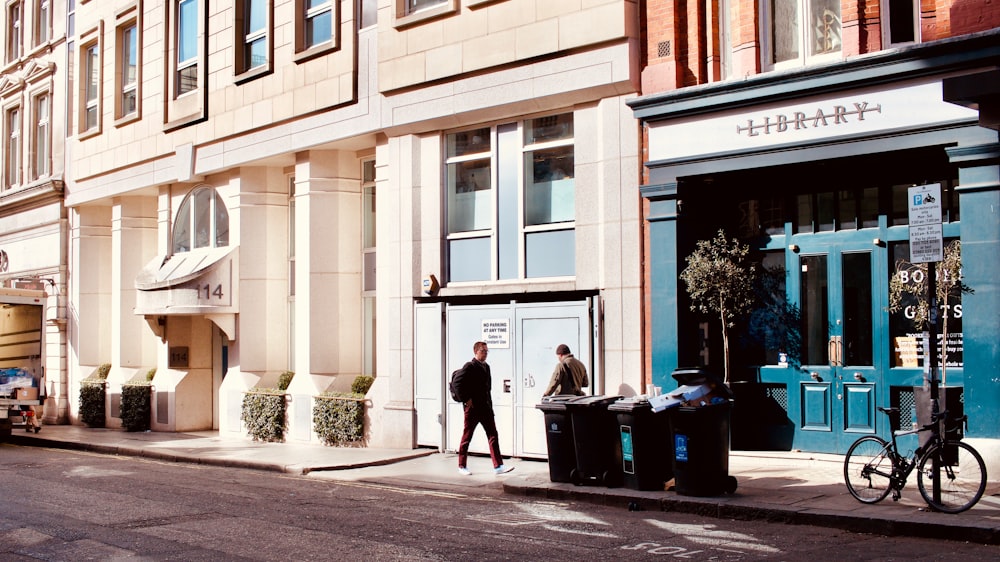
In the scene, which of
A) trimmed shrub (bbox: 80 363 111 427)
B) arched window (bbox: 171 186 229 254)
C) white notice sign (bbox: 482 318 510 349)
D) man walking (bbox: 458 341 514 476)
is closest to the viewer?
man walking (bbox: 458 341 514 476)

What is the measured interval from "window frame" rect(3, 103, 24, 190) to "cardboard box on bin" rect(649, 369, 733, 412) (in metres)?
26.9

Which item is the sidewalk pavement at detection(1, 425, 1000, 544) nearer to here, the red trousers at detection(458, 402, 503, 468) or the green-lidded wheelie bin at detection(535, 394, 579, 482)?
the green-lidded wheelie bin at detection(535, 394, 579, 482)

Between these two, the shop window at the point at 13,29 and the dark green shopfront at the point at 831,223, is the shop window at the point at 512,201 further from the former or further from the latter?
the shop window at the point at 13,29

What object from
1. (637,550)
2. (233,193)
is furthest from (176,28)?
(637,550)

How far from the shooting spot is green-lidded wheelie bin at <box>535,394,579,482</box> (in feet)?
44.1

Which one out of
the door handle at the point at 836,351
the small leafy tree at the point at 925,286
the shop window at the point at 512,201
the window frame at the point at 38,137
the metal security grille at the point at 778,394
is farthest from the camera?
the window frame at the point at 38,137

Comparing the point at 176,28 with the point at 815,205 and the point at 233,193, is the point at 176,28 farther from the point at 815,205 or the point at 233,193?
the point at 815,205

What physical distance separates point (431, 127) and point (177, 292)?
748 centimetres

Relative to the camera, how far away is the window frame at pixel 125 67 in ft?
87.0

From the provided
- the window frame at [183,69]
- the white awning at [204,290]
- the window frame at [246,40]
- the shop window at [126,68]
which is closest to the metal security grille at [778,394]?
the white awning at [204,290]

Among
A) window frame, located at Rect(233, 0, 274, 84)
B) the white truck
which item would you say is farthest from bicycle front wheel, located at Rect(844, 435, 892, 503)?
the white truck

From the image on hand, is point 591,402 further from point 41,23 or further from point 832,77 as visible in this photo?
point 41,23

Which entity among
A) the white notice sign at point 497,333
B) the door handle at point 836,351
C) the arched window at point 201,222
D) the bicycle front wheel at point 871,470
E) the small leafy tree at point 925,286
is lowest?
the bicycle front wheel at point 871,470

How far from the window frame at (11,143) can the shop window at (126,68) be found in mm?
7326
